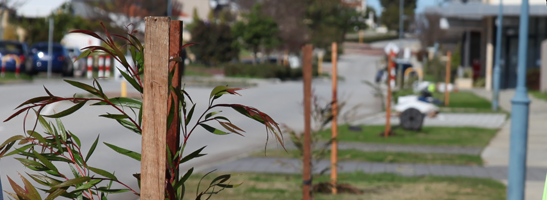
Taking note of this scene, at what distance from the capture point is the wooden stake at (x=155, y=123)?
1.89m

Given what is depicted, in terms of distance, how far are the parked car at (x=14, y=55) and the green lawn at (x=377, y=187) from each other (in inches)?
723

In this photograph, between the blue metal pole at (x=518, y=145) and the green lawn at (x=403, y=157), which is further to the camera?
the green lawn at (x=403, y=157)

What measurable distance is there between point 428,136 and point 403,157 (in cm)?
307

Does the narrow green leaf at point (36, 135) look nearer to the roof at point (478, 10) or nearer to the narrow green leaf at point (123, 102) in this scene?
the narrow green leaf at point (123, 102)

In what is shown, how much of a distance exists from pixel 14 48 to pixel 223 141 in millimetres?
16371

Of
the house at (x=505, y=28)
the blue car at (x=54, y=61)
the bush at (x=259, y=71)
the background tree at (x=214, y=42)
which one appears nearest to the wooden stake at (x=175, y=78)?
the blue car at (x=54, y=61)

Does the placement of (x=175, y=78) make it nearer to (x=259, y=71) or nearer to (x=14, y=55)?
(x=14, y=55)

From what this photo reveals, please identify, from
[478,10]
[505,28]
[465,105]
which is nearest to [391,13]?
[505,28]

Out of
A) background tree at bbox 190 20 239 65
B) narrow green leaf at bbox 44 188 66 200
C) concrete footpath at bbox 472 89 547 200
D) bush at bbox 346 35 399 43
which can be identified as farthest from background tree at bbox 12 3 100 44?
bush at bbox 346 35 399 43

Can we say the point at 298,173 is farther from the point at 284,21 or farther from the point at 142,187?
the point at 284,21

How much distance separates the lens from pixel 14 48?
83.4 ft

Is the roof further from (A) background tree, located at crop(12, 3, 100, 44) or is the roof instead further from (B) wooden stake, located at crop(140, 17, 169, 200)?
(B) wooden stake, located at crop(140, 17, 169, 200)

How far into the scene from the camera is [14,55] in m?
24.2

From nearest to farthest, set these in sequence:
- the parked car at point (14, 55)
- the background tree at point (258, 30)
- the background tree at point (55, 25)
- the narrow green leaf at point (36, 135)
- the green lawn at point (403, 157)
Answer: the narrow green leaf at point (36, 135) < the green lawn at point (403, 157) < the parked car at point (14, 55) < the background tree at point (55, 25) < the background tree at point (258, 30)
